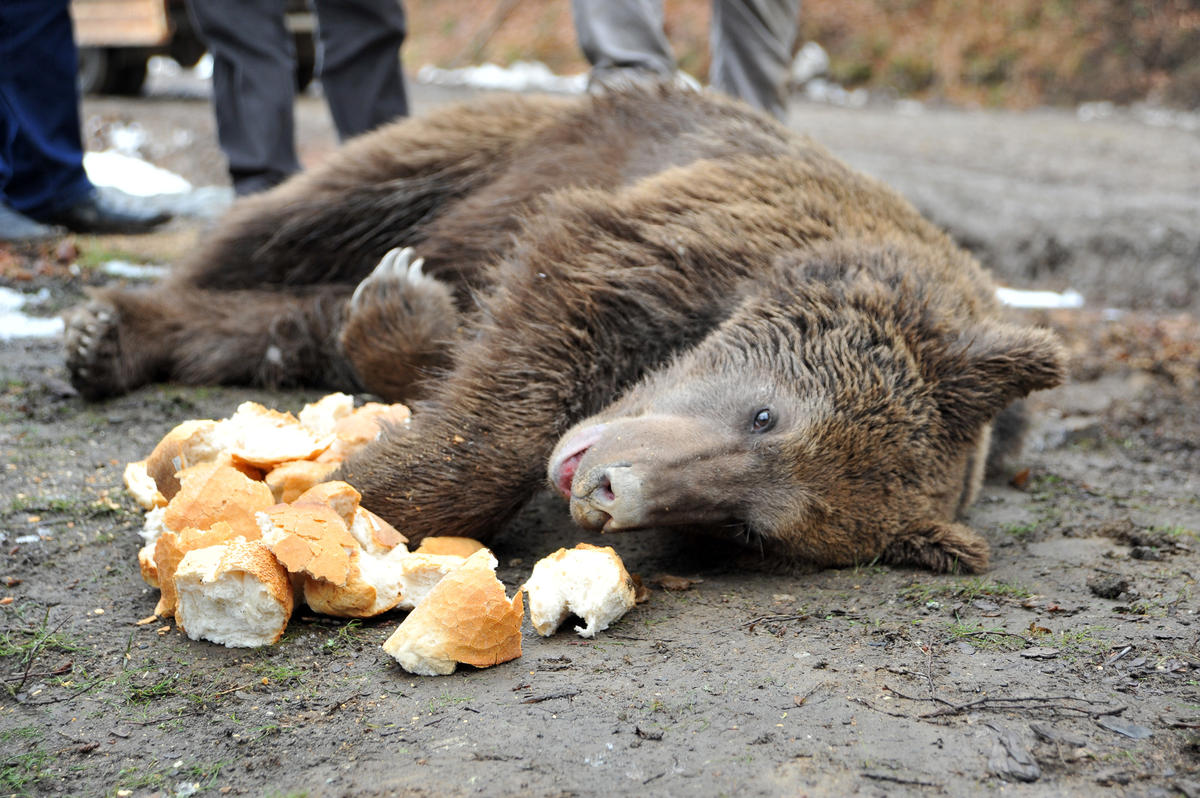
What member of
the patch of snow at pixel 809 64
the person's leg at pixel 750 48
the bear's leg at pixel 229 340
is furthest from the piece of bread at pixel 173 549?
the patch of snow at pixel 809 64

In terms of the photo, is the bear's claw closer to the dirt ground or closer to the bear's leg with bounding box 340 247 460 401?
the bear's leg with bounding box 340 247 460 401

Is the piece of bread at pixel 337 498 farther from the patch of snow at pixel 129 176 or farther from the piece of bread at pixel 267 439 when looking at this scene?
the patch of snow at pixel 129 176

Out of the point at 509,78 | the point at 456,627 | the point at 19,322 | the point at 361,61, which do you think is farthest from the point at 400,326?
the point at 509,78

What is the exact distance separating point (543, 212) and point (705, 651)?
1.82 m

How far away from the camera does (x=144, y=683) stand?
2.17 metres

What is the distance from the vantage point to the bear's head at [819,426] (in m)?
2.70

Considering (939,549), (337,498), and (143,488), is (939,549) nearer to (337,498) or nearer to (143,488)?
(337,498)

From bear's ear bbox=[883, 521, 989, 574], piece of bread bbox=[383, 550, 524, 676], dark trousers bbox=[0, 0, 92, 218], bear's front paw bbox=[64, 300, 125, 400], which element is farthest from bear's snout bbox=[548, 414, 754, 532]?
dark trousers bbox=[0, 0, 92, 218]

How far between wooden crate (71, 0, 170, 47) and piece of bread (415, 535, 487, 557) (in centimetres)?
1205

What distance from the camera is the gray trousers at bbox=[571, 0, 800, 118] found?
5.71m

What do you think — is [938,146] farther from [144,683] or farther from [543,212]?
[144,683]

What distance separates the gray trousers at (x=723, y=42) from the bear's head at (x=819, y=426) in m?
2.99

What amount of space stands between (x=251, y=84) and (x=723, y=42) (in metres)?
2.72

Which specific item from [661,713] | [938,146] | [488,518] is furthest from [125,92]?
[661,713]
